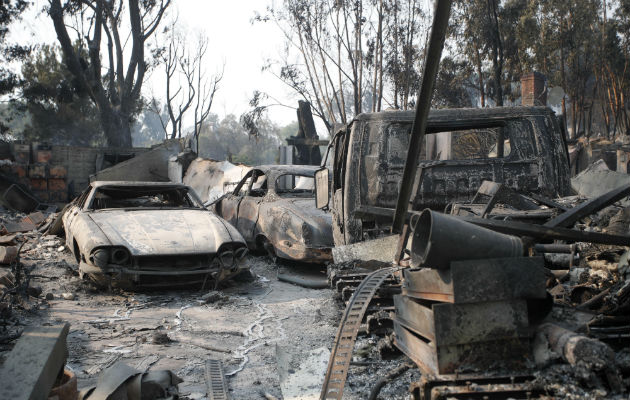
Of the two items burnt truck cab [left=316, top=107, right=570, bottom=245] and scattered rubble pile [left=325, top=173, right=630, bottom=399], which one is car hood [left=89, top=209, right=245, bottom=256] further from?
scattered rubble pile [left=325, top=173, right=630, bottom=399]

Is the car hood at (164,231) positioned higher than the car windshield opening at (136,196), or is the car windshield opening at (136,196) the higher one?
the car windshield opening at (136,196)

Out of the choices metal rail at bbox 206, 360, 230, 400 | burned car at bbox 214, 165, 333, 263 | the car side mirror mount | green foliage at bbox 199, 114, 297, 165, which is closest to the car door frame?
burned car at bbox 214, 165, 333, 263

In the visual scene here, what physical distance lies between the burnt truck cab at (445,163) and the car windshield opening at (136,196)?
10.3 ft

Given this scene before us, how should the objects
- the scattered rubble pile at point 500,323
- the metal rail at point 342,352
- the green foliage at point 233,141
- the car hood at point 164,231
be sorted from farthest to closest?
the green foliage at point 233,141, the car hood at point 164,231, the metal rail at point 342,352, the scattered rubble pile at point 500,323

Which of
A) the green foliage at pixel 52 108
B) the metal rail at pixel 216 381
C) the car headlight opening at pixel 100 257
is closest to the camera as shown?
the metal rail at pixel 216 381

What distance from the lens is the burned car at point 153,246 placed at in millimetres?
5781

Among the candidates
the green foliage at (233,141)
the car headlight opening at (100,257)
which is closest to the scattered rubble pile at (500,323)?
the car headlight opening at (100,257)

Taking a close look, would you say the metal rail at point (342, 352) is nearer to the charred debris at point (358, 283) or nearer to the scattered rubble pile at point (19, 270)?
the charred debris at point (358, 283)

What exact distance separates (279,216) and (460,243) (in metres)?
5.61

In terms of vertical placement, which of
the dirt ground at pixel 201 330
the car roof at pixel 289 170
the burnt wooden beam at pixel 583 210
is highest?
the car roof at pixel 289 170

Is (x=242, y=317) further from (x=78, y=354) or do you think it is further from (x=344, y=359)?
(x=344, y=359)

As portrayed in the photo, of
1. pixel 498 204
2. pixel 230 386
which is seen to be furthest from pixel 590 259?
pixel 230 386

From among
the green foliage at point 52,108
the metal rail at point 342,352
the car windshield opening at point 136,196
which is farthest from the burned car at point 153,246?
the green foliage at point 52,108

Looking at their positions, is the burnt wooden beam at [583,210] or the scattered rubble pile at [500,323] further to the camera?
the burnt wooden beam at [583,210]
